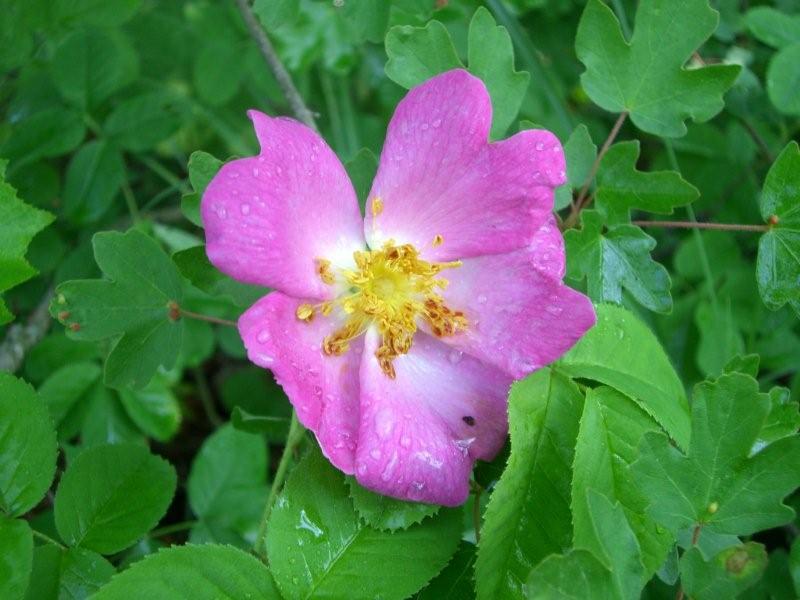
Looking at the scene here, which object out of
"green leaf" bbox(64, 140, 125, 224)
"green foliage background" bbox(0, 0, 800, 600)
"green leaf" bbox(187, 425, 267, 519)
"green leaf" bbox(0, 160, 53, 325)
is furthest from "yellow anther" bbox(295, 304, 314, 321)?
"green leaf" bbox(64, 140, 125, 224)

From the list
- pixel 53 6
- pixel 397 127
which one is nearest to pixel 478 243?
pixel 397 127

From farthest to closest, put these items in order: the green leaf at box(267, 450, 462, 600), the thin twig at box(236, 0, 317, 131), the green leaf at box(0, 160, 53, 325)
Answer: the thin twig at box(236, 0, 317, 131), the green leaf at box(0, 160, 53, 325), the green leaf at box(267, 450, 462, 600)

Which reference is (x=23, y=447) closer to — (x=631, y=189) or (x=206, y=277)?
(x=206, y=277)

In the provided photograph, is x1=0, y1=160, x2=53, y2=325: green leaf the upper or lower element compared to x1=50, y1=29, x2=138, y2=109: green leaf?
upper

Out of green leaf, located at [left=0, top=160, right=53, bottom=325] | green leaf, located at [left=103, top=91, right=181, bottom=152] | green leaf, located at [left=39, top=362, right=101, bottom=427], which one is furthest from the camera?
green leaf, located at [left=103, top=91, right=181, bottom=152]

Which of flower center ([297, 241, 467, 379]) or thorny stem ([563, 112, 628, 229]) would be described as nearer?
flower center ([297, 241, 467, 379])

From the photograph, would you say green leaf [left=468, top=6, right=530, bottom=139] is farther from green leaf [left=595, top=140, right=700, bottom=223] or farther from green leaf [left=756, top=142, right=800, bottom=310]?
green leaf [left=756, top=142, right=800, bottom=310]

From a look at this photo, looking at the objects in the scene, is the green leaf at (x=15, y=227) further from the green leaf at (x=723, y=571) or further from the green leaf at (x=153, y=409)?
the green leaf at (x=723, y=571)

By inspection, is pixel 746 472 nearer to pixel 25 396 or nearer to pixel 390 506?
pixel 390 506
